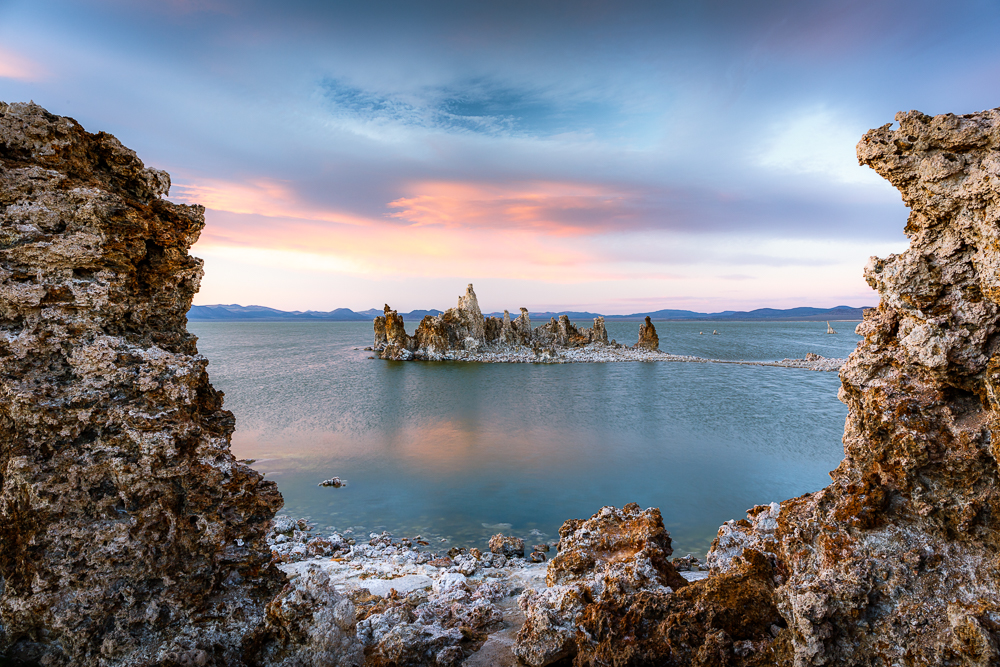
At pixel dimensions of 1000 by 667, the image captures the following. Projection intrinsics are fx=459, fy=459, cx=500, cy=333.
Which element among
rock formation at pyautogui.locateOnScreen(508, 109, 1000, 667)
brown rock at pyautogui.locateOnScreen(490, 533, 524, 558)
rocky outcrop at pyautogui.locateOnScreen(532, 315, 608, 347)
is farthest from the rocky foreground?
rocky outcrop at pyautogui.locateOnScreen(532, 315, 608, 347)

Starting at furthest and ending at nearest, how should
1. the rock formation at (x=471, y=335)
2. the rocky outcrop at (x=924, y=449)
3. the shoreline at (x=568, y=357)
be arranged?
the rock formation at (x=471, y=335), the shoreline at (x=568, y=357), the rocky outcrop at (x=924, y=449)

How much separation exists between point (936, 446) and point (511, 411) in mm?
26662

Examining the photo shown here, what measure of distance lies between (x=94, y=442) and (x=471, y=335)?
195 ft

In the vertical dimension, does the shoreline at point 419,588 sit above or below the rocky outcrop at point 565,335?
below

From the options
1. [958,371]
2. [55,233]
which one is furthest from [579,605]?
[55,233]

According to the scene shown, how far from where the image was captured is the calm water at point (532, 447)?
46.9 ft

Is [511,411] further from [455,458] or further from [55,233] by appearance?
[55,233]

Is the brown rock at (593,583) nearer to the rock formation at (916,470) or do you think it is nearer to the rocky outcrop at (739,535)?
the rock formation at (916,470)

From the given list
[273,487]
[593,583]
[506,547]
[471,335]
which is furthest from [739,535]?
[471,335]

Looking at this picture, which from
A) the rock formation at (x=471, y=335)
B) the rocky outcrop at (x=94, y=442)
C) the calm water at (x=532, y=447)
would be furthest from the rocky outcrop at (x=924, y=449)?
the rock formation at (x=471, y=335)

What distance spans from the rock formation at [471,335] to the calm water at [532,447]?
18.6m

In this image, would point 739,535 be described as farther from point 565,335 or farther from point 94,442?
point 565,335

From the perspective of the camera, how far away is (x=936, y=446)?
3.91 meters

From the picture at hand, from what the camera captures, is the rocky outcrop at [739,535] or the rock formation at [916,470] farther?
the rocky outcrop at [739,535]
